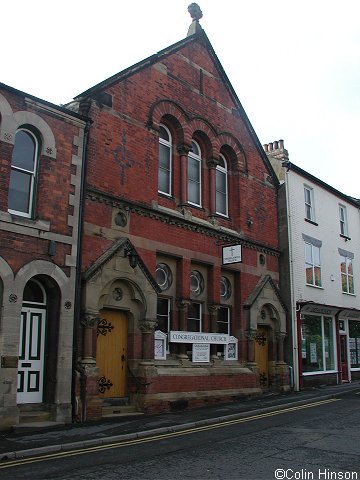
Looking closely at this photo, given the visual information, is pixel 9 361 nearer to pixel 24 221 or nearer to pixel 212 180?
pixel 24 221

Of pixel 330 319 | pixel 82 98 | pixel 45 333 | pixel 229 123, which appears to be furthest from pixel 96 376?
pixel 330 319

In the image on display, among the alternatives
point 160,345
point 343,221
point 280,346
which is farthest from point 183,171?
point 343,221

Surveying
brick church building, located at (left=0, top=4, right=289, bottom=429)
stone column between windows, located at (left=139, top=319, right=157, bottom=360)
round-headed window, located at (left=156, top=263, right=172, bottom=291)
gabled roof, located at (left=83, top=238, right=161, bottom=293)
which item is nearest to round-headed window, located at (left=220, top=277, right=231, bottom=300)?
brick church building, located at (left=0, top=4, right=289, bottom=429)

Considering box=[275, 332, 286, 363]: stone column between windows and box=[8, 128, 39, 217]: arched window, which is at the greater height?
box=[8, 128, 39, 217]: arched window

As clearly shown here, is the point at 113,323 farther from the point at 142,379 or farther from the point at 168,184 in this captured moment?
the point at 168,184

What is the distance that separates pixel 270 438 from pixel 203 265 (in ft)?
26.8

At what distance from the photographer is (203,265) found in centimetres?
1762

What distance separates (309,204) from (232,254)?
7.77 metres

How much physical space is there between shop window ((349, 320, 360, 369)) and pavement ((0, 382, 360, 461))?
1048 cm

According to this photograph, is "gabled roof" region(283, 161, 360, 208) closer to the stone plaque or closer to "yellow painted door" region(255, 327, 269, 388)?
"yellow painted door" region(255, 327, 269, 388)

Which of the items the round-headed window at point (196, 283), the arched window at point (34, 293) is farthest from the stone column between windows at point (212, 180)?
the arched window at point (34, 293)

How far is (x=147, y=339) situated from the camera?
48.4 ft

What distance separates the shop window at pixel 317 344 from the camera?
71.6ft

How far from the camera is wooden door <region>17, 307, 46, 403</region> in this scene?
1210cm
